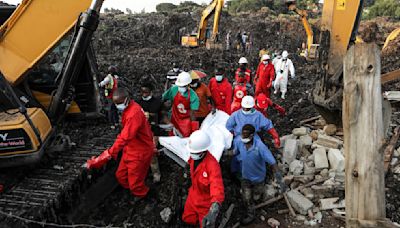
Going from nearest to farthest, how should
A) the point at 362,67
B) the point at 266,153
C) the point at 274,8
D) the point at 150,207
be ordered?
the point at 362,67 → the point at 266,153 → the point at 150,207 → the point at 274,8

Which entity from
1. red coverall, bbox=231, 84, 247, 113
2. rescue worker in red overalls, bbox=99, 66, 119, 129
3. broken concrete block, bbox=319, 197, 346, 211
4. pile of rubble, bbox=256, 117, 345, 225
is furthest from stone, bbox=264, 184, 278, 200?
rescue worker in red overalls, bbox=99, 66, 119, 129

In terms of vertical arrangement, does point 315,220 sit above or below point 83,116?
below

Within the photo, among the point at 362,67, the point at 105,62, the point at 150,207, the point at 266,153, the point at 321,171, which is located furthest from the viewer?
the point at 105,62

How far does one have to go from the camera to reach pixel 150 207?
4.96 metres

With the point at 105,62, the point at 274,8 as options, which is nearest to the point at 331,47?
the point at 105,62

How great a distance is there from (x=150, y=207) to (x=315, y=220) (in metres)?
2.20

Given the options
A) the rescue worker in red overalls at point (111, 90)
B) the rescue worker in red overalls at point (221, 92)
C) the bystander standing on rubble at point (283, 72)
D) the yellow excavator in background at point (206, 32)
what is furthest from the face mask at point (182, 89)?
the yellow excavator in background at point (206, 32)

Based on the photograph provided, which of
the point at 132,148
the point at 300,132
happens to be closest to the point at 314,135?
the point at 300,132

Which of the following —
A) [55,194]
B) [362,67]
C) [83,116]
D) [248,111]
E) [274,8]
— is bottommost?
[55,194]

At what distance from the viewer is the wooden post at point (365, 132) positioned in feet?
6.57

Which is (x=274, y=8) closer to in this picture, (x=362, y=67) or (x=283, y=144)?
(x=283, y=144)

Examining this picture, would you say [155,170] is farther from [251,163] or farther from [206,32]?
[206,32]

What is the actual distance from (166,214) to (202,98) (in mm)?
2109

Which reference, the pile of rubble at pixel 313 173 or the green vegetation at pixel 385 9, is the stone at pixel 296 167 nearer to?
the pile of rubble at pixel 313 173
